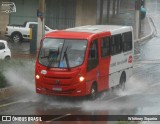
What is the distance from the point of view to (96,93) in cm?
1944

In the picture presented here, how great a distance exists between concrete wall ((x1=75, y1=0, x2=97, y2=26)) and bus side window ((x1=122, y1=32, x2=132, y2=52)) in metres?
23.1

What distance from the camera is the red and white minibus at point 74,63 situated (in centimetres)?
1816

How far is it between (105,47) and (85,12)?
26.6m

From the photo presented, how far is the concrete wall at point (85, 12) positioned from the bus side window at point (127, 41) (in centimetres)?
2307

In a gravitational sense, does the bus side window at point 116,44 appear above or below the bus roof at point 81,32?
below

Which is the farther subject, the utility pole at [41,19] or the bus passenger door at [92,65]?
the utility pole at [41,19]

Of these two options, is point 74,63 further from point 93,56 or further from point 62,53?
point 93,56

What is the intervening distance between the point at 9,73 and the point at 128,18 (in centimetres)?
4334

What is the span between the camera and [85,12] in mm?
46188

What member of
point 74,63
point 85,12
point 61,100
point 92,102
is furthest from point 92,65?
point 85,12

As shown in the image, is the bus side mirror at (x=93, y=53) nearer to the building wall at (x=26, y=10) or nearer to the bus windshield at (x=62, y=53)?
the bus windshield at (x=62, y=53)

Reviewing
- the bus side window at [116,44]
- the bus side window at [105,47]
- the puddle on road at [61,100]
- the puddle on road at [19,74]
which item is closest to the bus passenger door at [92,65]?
the bus side window at [105,47]

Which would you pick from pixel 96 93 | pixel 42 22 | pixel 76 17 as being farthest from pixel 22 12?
pixel 96 93

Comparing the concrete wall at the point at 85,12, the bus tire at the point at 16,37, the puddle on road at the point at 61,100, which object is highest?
the concrete wall at the point at 85,12
